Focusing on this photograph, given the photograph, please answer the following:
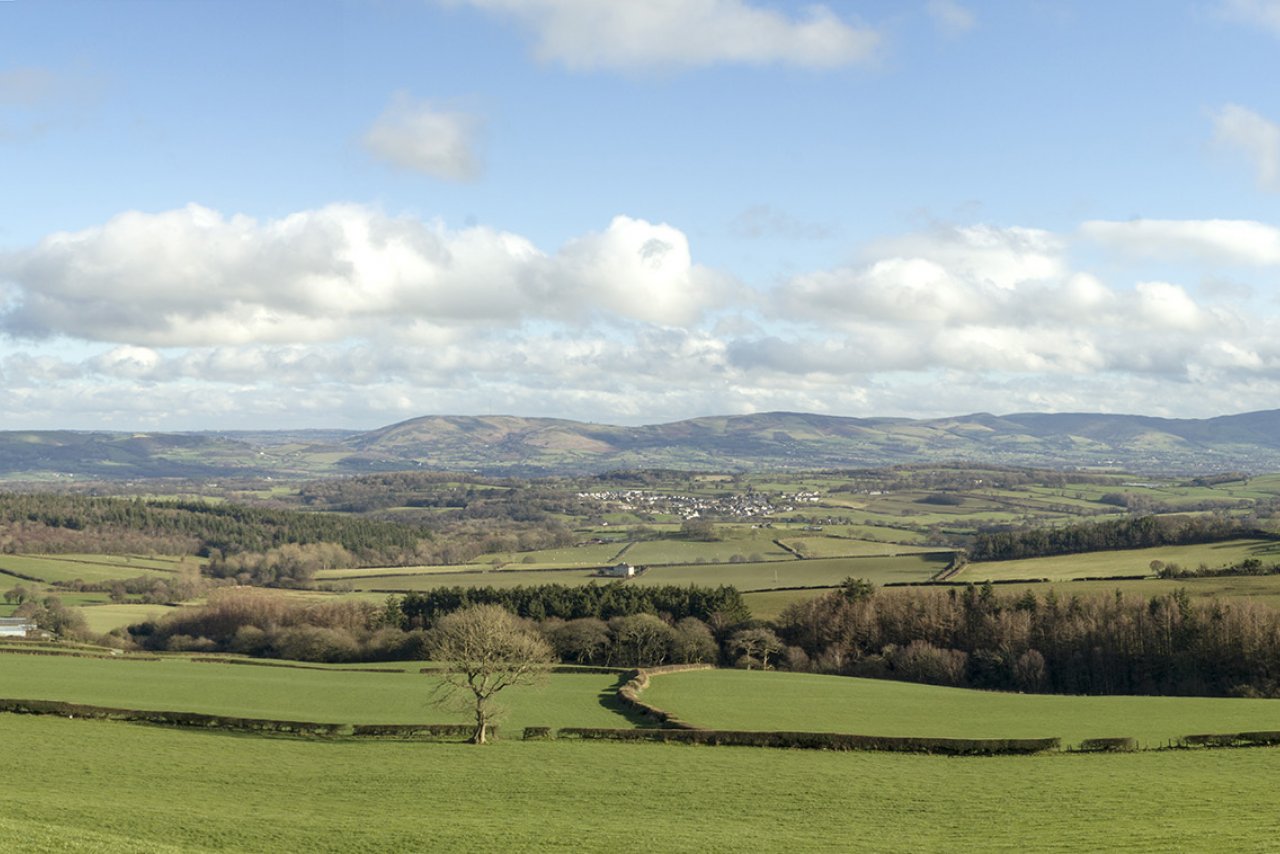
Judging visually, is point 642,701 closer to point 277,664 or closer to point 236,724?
point 236,724

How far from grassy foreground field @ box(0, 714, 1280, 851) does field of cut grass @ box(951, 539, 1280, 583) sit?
267 feet

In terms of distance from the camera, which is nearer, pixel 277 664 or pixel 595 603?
pixel 277 664

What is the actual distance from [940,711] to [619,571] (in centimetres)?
9303

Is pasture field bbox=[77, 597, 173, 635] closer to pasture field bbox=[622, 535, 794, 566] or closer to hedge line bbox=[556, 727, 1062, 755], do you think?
pasture field bbox=[622, 535, 794, 566]

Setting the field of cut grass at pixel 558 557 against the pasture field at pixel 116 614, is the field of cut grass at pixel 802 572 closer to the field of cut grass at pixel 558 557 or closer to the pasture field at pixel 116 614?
the field of cut grass at pixel 558 557

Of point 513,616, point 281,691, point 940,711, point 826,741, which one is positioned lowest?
point 281,691

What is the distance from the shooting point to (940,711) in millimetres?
A: 66688

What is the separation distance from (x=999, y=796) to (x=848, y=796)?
5276 mm

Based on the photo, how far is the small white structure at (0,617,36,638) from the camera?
114 m

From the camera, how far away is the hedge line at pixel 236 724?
5706cm

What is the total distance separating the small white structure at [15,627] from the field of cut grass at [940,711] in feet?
236

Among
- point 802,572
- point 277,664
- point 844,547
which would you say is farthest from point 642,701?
point 844,547

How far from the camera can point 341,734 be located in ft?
188

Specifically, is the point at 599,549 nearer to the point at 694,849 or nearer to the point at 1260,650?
the point at 1260,650
